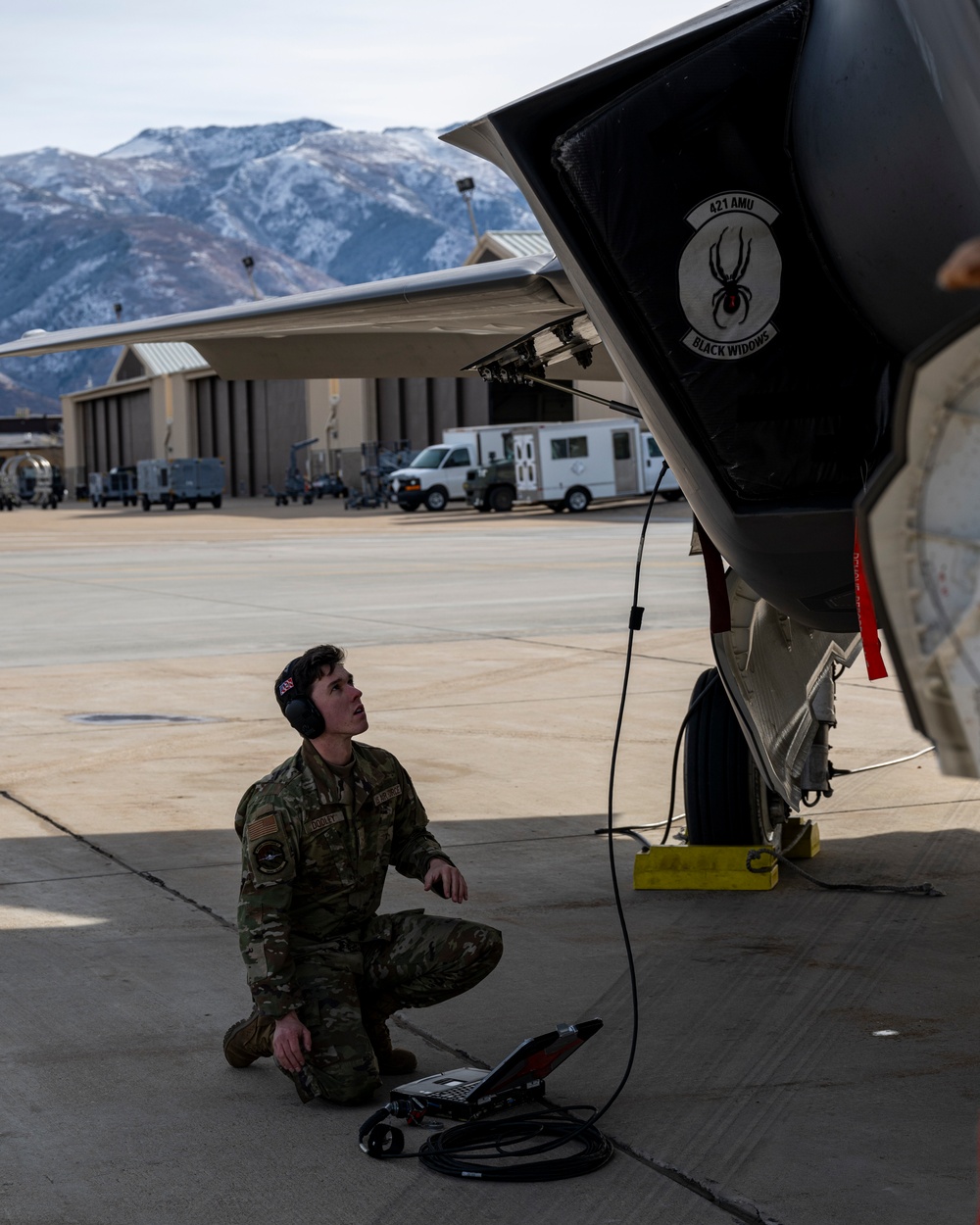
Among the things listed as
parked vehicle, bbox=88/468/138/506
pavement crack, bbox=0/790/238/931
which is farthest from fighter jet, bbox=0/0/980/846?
parked vehicle, bbox=88/468/138/506

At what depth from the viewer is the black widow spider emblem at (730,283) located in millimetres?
4398

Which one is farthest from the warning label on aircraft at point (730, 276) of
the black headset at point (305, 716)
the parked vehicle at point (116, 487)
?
the parked vehicle at point (116, 487)

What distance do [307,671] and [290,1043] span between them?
1033 millimetres

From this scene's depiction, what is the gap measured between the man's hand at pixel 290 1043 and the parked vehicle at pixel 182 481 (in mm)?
59297

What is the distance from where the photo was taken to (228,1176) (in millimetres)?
3631

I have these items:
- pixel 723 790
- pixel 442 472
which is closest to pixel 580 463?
pixel 442 472

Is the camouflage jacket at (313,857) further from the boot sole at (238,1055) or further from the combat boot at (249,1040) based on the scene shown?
the boot sole at (238,1055)

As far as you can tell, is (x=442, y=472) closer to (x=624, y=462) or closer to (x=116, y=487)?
(x=624, y=462)

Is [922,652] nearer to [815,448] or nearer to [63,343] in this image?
[815,448]

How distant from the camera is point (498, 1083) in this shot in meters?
3.91

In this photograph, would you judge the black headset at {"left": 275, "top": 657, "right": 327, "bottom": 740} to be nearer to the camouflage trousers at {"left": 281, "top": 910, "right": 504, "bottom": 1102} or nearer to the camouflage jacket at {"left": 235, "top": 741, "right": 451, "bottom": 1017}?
the camouflage jacket at {"left": 235, "top": 741, "right": 451, "bottom": 1017}

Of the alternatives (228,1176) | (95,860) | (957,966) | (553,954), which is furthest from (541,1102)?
(95,860)

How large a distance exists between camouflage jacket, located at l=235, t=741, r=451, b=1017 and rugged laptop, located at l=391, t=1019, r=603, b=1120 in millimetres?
436

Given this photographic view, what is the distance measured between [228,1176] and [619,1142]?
97cm
